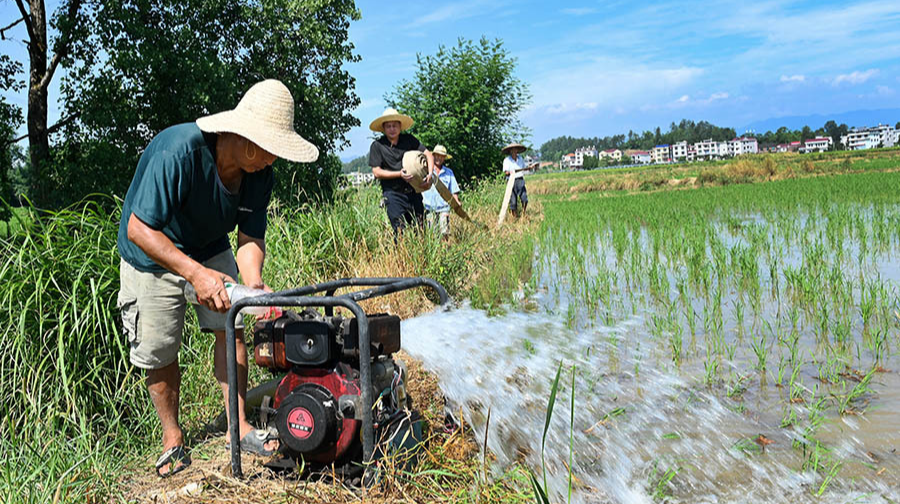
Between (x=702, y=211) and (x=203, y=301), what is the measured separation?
13.0 metres

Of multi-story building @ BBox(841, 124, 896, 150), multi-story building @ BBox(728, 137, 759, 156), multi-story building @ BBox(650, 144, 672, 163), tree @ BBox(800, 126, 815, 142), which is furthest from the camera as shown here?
multi-story building @ BBox(650, 144, 672, 163)

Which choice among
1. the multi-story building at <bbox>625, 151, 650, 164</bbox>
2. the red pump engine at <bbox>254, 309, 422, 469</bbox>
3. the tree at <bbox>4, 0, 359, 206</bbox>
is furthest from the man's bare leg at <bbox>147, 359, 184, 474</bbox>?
the multi-story building at <bbox>625, 151, 650, 164</bbox>

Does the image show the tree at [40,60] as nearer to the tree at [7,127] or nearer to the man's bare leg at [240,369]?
the tree at [7,127]

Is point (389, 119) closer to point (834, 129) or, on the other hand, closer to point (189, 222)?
point (189, 222)

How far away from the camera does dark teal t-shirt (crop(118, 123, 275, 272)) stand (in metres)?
2.56

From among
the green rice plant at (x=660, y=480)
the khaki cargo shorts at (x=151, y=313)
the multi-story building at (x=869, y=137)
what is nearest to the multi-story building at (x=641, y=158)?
the multi-story building at (x=869, y=137)

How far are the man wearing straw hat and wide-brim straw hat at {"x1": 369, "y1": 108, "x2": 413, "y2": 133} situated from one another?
3.77 metres

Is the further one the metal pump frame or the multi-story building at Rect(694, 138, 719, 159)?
the multi-story building at Rect(694, 138, 719, 159)

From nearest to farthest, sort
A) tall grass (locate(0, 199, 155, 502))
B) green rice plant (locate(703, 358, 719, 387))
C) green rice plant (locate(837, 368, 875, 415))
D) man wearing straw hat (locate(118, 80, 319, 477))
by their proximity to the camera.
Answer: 1. man wearing straw hat (locate(118, 80, 319, 477))
2. tall grass (locate(0, 199, 155, 502))
3. green rice plant (locate(837, 368, 875, 415))
4. green rice plant (locate(703, 358, 719, 387))

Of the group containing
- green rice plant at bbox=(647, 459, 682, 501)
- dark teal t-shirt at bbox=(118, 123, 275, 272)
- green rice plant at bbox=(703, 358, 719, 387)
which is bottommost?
green rice plant at bbox=(647, 459, 682, 501)

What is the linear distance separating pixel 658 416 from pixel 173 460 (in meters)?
2.43

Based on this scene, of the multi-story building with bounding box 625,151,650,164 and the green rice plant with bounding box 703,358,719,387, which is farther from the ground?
the multi-story building with bounding box 625,151,650,164

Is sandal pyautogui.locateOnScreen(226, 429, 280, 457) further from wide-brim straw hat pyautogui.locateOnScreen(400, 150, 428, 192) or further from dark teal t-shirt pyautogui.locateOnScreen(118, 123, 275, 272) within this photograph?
wide-brim straw hat pyautogui.locateOnScreen(400, 150, 428, 192)

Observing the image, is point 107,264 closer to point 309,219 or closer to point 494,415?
point 494,415
